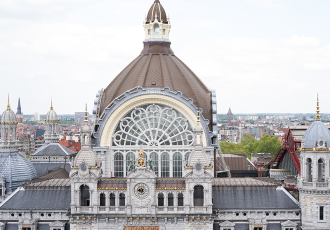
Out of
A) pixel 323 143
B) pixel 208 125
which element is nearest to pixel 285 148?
pixel 208 125

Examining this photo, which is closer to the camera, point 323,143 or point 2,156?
point 323,143

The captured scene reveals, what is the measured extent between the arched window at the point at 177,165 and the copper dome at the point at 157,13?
70.5ft

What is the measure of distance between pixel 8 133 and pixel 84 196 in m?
18.7

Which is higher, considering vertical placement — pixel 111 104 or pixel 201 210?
pixel 111 104

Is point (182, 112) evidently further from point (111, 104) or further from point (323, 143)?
point (323, 143)

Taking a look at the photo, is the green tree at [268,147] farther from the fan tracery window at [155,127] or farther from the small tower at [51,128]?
the fan tracery window at [155,127]

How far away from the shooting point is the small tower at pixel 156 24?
7456 cm

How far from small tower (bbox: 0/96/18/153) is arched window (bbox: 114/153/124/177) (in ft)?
46.8

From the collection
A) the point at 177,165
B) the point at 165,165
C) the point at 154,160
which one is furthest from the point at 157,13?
the point at 177,165

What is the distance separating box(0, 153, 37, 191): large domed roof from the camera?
64938 millimetres

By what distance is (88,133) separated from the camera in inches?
2255

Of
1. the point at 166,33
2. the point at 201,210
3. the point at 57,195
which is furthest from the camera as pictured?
the point at 166,33

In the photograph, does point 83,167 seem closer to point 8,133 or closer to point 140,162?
point 140,162

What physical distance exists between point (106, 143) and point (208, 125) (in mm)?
13415
